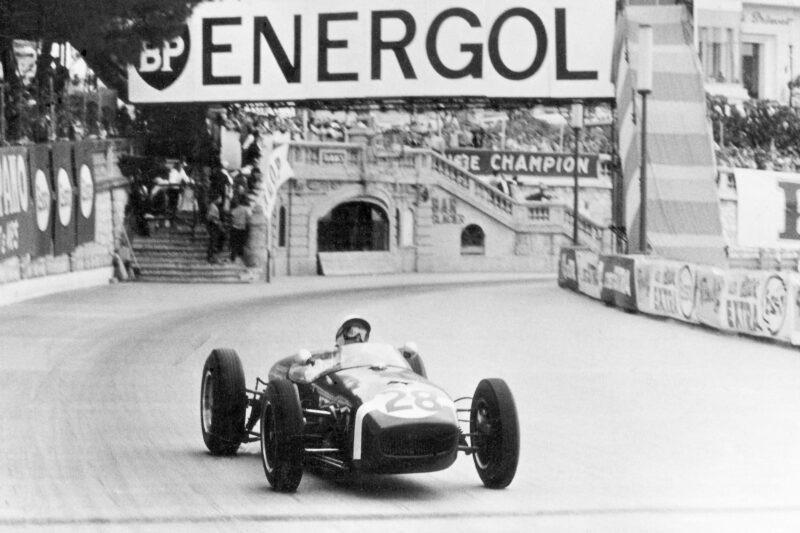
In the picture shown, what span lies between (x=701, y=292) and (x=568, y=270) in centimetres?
1170

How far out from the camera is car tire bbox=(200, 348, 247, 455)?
12641 millimetres

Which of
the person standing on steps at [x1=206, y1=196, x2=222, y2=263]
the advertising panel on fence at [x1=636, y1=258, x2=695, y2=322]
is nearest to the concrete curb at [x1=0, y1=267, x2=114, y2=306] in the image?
the person standing on steps at [x1=206, y1=196, x2=222, y2=263]

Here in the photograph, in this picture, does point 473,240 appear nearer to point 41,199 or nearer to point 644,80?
point 644,80

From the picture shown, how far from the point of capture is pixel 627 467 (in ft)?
→ 42.4

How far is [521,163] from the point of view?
198 feet

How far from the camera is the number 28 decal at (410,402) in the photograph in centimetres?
1060

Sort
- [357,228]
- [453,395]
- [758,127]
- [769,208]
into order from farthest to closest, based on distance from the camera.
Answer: [758,127], [357,228], [769,208], [453,395]

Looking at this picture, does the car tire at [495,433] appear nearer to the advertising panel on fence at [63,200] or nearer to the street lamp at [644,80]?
the street lamp at [644,80]

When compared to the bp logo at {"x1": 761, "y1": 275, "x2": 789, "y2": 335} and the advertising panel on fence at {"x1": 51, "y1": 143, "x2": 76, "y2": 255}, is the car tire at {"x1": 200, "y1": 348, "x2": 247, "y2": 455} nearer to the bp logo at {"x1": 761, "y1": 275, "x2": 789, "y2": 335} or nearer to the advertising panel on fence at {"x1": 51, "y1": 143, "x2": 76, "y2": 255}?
the bp logo at {"x1": 761, "y1": 275, "x2": 789, "y2": 335}

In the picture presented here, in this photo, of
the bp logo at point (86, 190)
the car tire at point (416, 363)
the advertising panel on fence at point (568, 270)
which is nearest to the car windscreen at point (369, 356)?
the car tire at point (416, 363)

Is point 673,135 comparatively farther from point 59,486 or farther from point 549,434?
point 59,486

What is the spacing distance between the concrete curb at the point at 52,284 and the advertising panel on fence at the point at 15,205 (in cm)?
76

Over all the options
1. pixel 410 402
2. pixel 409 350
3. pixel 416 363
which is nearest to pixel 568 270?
pixel 416 363

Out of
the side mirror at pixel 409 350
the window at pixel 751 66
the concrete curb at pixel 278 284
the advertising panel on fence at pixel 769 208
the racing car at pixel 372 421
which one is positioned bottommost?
the concrete curb at pixel 278 284
